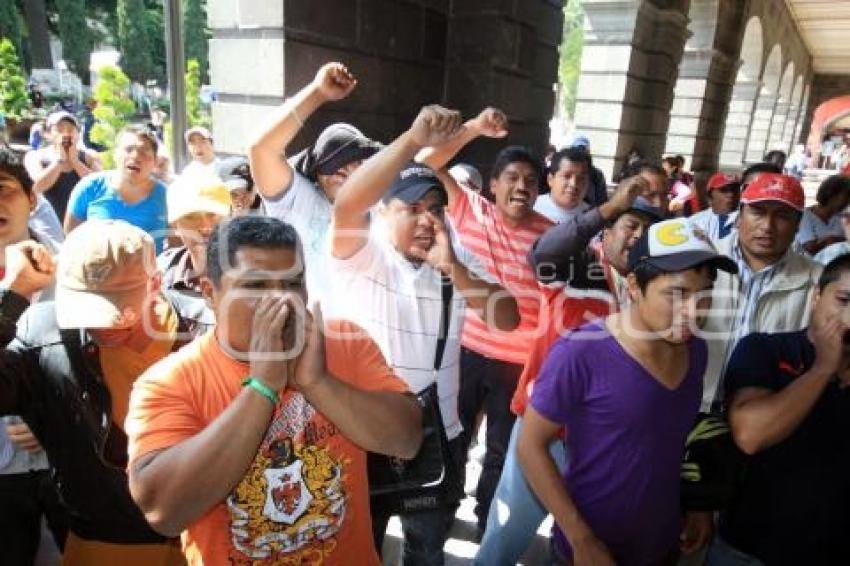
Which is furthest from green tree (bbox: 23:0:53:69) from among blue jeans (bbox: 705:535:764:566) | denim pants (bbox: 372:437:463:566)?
blue jeans (bbox: 705:535:764:566)

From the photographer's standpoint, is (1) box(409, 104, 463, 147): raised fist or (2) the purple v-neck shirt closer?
(2) the purple v-neck shirt

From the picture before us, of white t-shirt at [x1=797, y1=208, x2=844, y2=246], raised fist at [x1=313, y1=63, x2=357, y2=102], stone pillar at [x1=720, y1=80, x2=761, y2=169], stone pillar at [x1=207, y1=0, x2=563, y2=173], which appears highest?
stone pillar at [x1=720, y1=80, x2=761, y2=169]

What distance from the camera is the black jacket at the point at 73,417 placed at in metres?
1.50

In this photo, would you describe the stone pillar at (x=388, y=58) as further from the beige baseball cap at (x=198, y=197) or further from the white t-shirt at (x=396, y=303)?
the white t-shirt at (x=396, y=303)

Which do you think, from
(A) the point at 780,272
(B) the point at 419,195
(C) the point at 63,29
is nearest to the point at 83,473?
(B) the point at 419,195

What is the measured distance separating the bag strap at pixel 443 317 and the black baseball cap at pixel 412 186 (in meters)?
0.31

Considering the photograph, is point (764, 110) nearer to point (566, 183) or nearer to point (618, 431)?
point (566, 183)

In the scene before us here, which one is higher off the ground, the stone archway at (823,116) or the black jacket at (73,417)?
the stone archway at (823,116)

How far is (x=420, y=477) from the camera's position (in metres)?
1.79

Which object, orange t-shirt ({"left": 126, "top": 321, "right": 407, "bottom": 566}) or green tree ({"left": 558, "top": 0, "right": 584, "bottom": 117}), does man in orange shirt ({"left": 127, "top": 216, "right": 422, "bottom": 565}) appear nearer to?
orange t-shirt ({"left": 126, "top": 321, "right": 407, "bottom": 566})

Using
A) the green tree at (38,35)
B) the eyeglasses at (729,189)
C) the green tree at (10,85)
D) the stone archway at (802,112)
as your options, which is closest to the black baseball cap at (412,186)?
the eyeglasses at (729,189)

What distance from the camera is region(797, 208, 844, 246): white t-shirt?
4484 millimetres

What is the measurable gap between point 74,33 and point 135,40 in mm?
3623

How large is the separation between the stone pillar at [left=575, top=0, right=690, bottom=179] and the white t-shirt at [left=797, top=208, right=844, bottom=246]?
3.90 m
